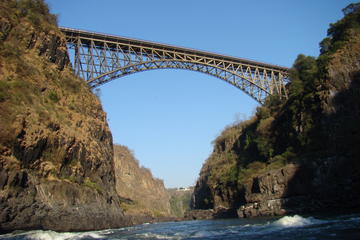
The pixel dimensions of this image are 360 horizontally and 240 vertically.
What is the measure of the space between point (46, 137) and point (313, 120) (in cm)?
2697

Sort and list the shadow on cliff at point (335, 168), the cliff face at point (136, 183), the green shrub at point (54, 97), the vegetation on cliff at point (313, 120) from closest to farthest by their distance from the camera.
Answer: the shadow on cliff at point (335, 168) < the green shrub at point (54, 97) < the vegetation on cliff at point (313, 120) < the cliff face at point (136, 183)

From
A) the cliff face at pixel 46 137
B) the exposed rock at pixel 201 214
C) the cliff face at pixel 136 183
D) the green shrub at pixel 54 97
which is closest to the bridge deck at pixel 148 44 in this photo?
the cliff face at pixel 46 137

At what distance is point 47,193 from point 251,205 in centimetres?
2422

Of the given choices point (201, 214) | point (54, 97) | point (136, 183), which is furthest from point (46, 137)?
point (136, 183)

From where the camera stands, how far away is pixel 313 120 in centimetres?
3784

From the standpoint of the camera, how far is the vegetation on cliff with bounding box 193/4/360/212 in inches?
1280

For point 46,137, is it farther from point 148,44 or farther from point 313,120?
point 313,120

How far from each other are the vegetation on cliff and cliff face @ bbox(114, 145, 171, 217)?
51077 mm

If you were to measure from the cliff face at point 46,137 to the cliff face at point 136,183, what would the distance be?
6592 cm

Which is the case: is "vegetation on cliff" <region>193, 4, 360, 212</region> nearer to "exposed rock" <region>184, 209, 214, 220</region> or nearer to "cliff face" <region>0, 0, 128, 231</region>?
"exposed rock" <region>184, 209, 214, 220</region>

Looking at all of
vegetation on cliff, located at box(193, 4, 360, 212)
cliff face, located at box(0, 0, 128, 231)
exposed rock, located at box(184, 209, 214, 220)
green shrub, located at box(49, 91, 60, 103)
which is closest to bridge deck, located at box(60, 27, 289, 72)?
cliff face, located at box(0, 0, 128, 231)

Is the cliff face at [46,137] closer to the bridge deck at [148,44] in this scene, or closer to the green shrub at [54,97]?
the green shrub at [54,97]

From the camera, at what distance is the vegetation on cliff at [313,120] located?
32.5 meters

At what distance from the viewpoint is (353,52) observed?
3641 cm
